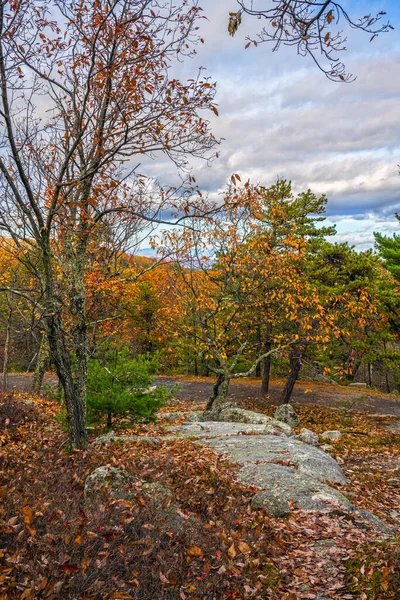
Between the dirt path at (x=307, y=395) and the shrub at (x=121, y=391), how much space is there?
11362 millimetres

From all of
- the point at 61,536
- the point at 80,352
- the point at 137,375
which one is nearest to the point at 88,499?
the point at 61,536

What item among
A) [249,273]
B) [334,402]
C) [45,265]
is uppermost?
[249,273]

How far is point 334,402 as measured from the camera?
2252cm

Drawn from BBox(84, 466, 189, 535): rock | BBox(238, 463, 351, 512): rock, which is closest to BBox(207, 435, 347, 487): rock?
BBox(238, 463, 351, 512): rock

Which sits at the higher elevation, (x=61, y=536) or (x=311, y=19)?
(x=311, y=19)

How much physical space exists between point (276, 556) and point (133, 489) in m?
1.99

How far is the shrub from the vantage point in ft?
33.0

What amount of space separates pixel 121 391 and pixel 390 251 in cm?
1776

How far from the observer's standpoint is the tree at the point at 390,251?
A: 2230 cm

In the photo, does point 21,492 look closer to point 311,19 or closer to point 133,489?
point 133,489

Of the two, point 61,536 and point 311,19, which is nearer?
point 311,19

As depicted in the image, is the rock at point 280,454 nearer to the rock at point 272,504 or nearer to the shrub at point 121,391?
the rock at point 272,504

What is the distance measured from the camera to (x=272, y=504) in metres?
6.61

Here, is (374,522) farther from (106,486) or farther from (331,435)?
(331,435)
